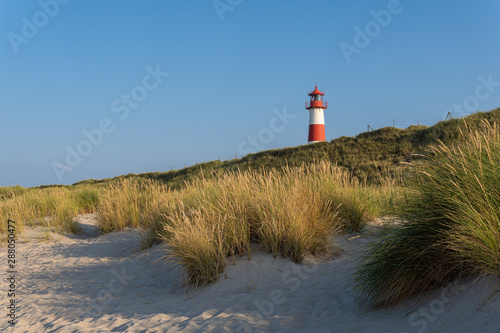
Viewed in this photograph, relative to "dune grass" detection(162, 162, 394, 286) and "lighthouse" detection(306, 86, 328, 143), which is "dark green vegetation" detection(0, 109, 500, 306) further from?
"lighthouse" detection(306, 86, 328, 143)

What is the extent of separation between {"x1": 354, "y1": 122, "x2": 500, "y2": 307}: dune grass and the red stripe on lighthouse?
106 ft

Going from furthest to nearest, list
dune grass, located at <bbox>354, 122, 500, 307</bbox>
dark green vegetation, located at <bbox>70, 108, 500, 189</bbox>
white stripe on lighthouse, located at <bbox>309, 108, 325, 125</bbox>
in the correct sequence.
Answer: white stripe on lighthouse, located at <bbox>309, 108, 325, 125</bbox> → dark green vegetation, located at <bbox>70, 108, 500, 189</bbox> → dune grass, located at <bbox>354, 122, 500, 307</bbox>

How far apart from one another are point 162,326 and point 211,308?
62cm

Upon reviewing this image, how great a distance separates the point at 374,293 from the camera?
3.77 metres

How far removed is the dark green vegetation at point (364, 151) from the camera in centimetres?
2280

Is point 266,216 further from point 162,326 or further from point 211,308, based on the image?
point 162,326

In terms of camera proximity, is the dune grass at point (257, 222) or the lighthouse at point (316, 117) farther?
the lighthouse at point (316, 117)

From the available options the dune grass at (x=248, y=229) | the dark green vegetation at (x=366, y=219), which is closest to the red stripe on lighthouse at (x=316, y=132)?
the dark green vegetation at (x=366, y=219)

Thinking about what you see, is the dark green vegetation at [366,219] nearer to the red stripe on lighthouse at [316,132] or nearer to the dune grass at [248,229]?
the dune grass at [248,229]

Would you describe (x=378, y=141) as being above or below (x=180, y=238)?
above

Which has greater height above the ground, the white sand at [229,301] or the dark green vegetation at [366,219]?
the dark green vegetation at [366,219]

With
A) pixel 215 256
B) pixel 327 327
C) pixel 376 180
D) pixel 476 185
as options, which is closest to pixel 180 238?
pixel 215 256

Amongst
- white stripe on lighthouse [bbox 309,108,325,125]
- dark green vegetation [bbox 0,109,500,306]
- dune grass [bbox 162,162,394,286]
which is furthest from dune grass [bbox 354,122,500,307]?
white stripe on lighthouse [bbox 309,108,325,125]

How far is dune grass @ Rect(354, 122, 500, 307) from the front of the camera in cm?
317
